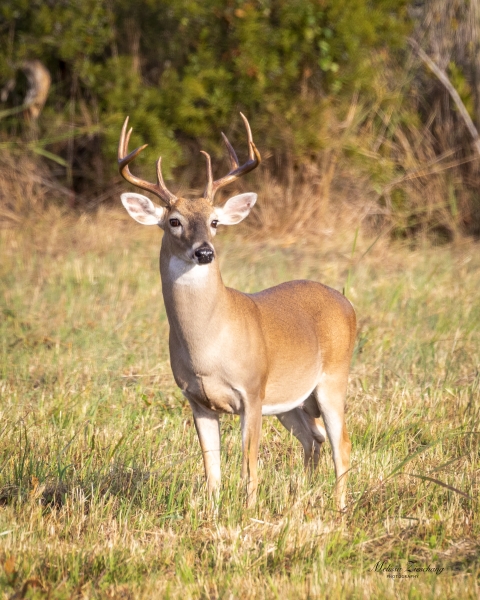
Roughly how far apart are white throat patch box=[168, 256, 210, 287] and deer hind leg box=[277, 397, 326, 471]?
120 centimetres

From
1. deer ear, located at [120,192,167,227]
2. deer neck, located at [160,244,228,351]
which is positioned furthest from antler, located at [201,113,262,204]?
deer neck, located at [160,244,228,351]

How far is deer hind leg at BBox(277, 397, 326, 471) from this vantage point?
5445 mm

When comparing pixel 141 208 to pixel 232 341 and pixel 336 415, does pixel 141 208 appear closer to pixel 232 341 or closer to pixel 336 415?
pixel 232 341

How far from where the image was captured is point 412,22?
12.8 metres

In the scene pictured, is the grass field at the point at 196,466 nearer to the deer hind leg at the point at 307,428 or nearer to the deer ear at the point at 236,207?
the deer hind leg at the point at 307,428

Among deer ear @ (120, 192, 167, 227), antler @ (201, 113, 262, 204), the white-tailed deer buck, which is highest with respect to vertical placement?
antler @ (201, 113, 262, 204)

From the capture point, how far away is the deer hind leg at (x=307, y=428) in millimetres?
5445

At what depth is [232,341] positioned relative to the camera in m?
4.60

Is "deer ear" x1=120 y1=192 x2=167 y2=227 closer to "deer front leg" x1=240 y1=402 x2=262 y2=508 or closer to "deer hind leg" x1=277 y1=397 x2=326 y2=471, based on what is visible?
"deer front leg" x1=240 y1=402 x2=262 y2=508

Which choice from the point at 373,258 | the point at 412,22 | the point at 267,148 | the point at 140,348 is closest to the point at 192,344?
the point at 140,348

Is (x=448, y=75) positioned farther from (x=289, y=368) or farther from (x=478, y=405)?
(x=289, y=368)

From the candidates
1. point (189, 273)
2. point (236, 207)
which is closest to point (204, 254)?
point (189, 273)

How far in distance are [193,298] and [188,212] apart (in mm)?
432

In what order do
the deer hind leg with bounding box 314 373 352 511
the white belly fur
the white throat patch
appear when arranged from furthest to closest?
the deer hind leg with bounding box 314 373 352 511 → the white belly fur → the white throat patch
